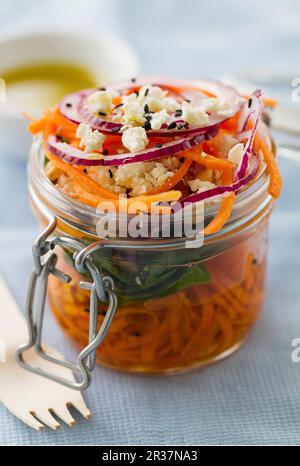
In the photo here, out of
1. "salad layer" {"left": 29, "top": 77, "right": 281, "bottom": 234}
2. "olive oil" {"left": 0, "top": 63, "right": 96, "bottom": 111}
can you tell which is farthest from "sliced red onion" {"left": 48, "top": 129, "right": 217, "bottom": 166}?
"olive oil" {"left": 0, "top": 63, "right": 96, "bottom": 111}

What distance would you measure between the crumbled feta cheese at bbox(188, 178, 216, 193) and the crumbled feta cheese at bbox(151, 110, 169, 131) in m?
0.16

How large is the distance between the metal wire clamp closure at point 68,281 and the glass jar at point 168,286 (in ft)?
0.18

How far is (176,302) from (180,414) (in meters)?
0.32

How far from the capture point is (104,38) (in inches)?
123

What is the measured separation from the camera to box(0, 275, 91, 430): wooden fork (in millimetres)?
1861

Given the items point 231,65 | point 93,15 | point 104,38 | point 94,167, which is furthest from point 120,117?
point 93,15

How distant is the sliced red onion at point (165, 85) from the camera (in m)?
1.80

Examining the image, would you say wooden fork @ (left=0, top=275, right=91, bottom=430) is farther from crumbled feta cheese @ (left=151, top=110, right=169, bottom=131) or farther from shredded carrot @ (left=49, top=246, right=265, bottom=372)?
crumbled feta cheese @ (left=151, top=110, right=169, bottom=131)

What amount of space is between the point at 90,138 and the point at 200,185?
31cm

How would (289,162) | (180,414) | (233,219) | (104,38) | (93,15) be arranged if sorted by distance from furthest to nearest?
(93,15)
(104,38)
(289,162)
(180,414)
(233,219)

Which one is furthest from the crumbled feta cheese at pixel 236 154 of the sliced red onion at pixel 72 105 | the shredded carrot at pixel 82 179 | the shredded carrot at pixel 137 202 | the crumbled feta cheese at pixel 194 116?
the sliced red onion at pixel 72 105

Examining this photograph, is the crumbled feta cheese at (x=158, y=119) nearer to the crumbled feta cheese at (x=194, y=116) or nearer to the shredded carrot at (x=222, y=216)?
the crumbled feta cheese at (x=194, y=116)

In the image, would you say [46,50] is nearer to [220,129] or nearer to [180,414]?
[220,129]

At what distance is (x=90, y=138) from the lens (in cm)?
178
